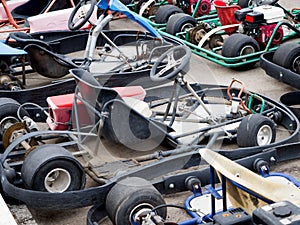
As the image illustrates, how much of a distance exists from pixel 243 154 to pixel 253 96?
0.93m

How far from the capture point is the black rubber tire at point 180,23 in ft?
23.7

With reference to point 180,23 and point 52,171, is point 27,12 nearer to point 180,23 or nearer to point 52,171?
point 180,23

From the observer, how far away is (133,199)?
3.71 meters

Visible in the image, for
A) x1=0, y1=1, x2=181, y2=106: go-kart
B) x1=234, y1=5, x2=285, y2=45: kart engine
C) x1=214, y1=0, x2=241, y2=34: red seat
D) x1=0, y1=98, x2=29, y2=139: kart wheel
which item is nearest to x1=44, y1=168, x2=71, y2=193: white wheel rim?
x1=0, y1=98, x2=29, y2=139: kart wheel

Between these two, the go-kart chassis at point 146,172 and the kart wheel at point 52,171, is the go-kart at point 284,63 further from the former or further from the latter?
the kart wheel at point 52,171

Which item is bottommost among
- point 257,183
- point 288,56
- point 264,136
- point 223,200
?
point 264,136

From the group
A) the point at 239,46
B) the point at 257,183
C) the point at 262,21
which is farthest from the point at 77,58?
the point at 257,183

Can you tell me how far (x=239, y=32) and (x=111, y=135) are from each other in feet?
9.12

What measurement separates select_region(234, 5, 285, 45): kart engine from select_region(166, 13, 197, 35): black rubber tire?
65 cm

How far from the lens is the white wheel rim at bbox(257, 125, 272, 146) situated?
15.3ft

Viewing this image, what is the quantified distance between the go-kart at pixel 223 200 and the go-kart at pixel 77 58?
1.80 m

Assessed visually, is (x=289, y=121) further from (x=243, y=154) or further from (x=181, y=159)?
(x=181, y=159)

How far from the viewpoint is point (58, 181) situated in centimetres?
409

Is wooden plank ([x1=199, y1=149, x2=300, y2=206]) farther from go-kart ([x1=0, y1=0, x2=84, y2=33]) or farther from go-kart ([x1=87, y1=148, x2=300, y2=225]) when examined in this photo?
go-kart ([x1=0, y1=0, x2=84, y2=33])
